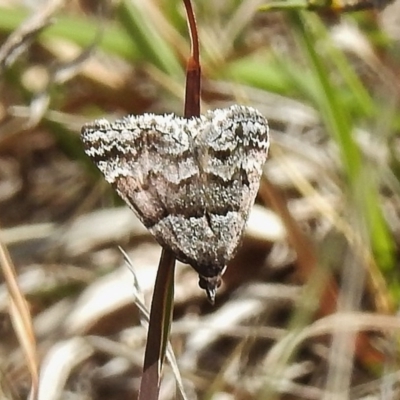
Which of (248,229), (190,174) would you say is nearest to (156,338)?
(190,174)

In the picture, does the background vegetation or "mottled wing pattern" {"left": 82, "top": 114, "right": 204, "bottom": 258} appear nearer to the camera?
Result: "mottled wing pattern" {"left": 82, "top": 114, "right": 204, "bottom": 258}

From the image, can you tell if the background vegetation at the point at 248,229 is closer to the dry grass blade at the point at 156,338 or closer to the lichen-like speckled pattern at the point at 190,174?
the lichen-like speckled pattern at the point at 190,174

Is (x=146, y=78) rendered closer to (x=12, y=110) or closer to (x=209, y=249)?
(x=12, y=110)

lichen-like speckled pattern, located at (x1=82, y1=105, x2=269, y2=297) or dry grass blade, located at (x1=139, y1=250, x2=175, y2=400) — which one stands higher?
lichen-like speckled pattern, located at (x1=82, y1=105, x2=269, y2=297)

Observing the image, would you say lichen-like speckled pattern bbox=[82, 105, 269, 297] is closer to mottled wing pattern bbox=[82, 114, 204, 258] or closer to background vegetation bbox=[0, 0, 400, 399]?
mottled wing pattern bbox=[82, 114, 204, 258]

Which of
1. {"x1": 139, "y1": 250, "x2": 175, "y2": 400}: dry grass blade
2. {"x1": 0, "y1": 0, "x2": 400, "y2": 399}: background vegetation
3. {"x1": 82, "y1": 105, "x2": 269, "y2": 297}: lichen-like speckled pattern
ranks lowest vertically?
{"x1": 0, "y1": 0, "x2": 400, "y2": 399}: background vegetation

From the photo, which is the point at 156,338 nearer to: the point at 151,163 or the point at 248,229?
the point at 151,163

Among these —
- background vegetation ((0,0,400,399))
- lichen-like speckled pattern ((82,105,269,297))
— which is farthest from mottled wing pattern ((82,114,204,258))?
background vegetation ((0,0,400,399))

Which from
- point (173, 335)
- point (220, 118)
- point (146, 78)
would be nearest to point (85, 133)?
point (220, 118)

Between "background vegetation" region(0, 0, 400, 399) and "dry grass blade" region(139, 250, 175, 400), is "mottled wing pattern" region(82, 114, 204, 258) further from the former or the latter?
"background vegetation" region(0, 0, 400, 399)
